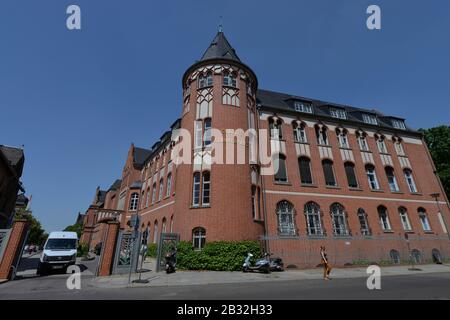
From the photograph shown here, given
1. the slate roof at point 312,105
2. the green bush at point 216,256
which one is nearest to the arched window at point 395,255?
the slate roof at point 312,105

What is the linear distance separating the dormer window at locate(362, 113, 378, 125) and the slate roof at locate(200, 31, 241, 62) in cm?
1681

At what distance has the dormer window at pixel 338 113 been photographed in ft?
84.0

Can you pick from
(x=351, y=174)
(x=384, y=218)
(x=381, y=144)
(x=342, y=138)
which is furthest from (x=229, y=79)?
(x=384, y=218)

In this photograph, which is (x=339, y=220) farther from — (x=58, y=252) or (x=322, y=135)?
(x=58, y=252)

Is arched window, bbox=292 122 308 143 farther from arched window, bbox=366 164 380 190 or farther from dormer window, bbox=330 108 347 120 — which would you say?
arched window, bbox=366 164 380 190

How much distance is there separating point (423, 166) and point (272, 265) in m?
22.8

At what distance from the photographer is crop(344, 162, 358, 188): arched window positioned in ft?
72.9

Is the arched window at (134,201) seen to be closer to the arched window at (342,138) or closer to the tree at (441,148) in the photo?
the arched window at (342,138)

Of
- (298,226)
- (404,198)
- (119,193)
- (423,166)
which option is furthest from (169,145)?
(423,166)

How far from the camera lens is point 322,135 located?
23.8 m

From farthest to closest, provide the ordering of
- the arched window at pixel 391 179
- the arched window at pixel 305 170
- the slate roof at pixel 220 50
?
the arched window at pixel 391 179 → the arched window at pixel 305 170 → the slate roof at pixel 220 50

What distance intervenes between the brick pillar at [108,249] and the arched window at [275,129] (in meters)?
14.8

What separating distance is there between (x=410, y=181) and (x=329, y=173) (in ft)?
34.4

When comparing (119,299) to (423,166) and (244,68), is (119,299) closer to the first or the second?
(244,68)
